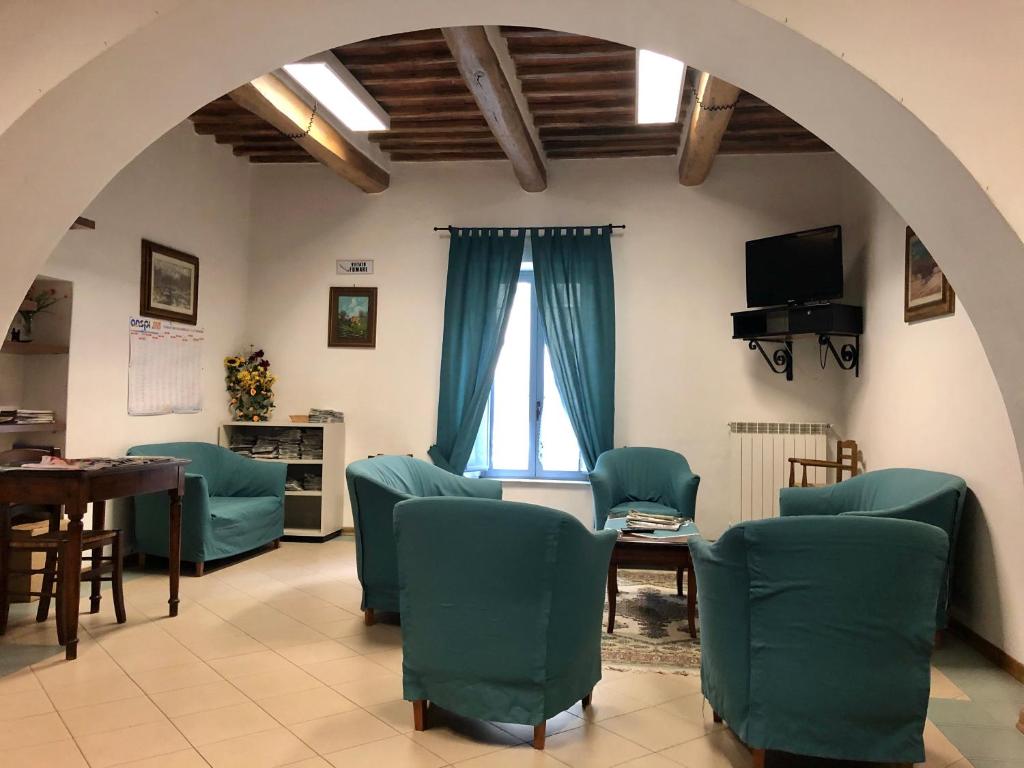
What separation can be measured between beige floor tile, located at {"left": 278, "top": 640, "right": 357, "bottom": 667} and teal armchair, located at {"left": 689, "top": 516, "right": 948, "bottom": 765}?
6.38 ft

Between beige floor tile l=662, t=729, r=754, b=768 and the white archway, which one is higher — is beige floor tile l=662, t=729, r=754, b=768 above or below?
below

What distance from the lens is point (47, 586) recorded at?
12.5ft

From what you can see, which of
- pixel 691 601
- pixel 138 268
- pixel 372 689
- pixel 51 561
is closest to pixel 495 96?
pixel 138 268

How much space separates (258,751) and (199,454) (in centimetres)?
349

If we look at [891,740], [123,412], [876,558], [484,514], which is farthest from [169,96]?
[123,412]

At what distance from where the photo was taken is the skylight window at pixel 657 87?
412 centimetres

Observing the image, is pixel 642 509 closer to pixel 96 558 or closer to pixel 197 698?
pixel 197 698

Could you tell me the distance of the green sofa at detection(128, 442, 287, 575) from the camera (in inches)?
192

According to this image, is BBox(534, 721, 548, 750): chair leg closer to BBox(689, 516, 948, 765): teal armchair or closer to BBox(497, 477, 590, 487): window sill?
BBox(689, 516, 948, 765): teal armchair

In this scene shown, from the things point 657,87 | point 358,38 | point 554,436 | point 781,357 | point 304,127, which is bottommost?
point 554,436

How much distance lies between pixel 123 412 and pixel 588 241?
147 inches

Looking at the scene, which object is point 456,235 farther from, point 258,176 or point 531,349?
point 258,176

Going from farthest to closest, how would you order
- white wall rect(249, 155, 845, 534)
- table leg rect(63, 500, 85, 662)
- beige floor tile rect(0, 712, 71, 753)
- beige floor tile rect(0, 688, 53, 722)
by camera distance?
white wall rect(249, 155, 845, 534)
table leg rect(63, 500, 85, 662)
beige floor tile rect(0, 688, 53, 722)
beige floor tile rect(0, 712, 71, 753)

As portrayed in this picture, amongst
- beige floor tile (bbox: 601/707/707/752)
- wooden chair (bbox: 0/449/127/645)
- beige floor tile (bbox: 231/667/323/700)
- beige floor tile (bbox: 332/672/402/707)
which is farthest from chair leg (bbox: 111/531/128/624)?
beige floor tile (bbox: 601/707/707/752)
